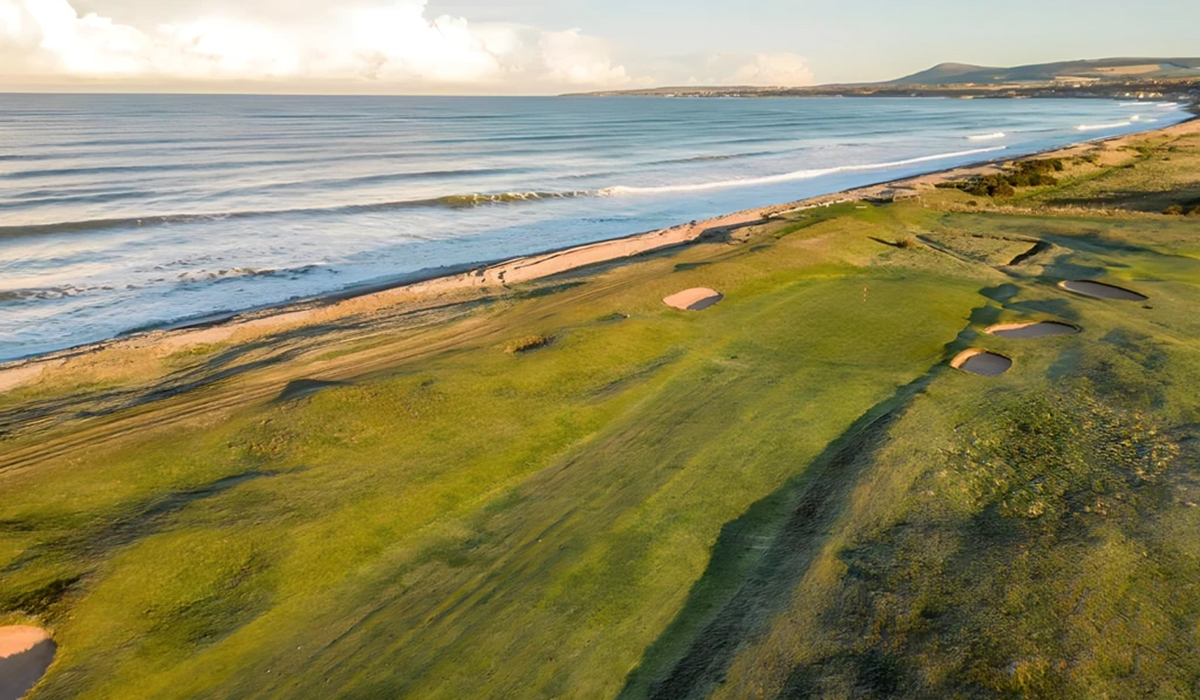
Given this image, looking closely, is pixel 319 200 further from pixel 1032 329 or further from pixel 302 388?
pixel 1032 329

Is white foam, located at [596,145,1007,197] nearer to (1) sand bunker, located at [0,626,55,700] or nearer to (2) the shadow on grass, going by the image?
(2) the shadow on grass

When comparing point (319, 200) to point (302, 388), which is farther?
point (319, 200)

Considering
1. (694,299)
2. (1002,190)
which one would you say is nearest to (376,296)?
(694,299)

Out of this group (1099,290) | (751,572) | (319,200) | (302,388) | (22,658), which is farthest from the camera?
A: (319,200)

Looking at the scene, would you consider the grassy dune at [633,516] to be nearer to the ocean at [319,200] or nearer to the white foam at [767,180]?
the ocean at [319,200]

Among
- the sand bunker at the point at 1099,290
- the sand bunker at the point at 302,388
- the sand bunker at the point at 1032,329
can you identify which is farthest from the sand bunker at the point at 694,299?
the sand bunker at the point at 1099,290
